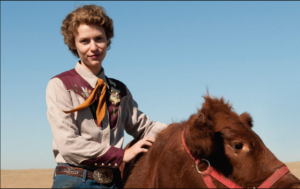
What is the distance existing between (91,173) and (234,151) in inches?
58.2

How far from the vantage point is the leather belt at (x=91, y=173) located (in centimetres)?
311

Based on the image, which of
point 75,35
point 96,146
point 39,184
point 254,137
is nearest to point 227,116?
point 254,137

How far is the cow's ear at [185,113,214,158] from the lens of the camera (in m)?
2.58

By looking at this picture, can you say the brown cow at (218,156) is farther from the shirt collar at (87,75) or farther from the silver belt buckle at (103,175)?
the shirt collar at (87,75)

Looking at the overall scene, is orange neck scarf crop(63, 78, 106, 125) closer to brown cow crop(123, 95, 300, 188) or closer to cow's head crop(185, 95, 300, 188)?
brown cow crop(123, 95, 300, 188)

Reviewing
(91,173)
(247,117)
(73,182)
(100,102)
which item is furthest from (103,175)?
(247,117)

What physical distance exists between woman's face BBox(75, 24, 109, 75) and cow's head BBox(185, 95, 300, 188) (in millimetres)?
1458

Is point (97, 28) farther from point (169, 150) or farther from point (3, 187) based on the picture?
point (3, 187)

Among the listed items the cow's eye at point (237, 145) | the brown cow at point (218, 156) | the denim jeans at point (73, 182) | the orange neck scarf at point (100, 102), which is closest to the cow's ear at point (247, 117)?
the brown cow at point (218, 156)

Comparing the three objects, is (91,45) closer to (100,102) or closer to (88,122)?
(100,102)

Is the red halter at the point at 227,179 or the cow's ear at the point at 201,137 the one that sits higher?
the cow's ear at the point at 201,137

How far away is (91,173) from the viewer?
10.3 feet

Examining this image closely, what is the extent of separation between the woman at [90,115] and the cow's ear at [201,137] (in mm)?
657

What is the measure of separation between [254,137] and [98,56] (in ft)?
6.34
